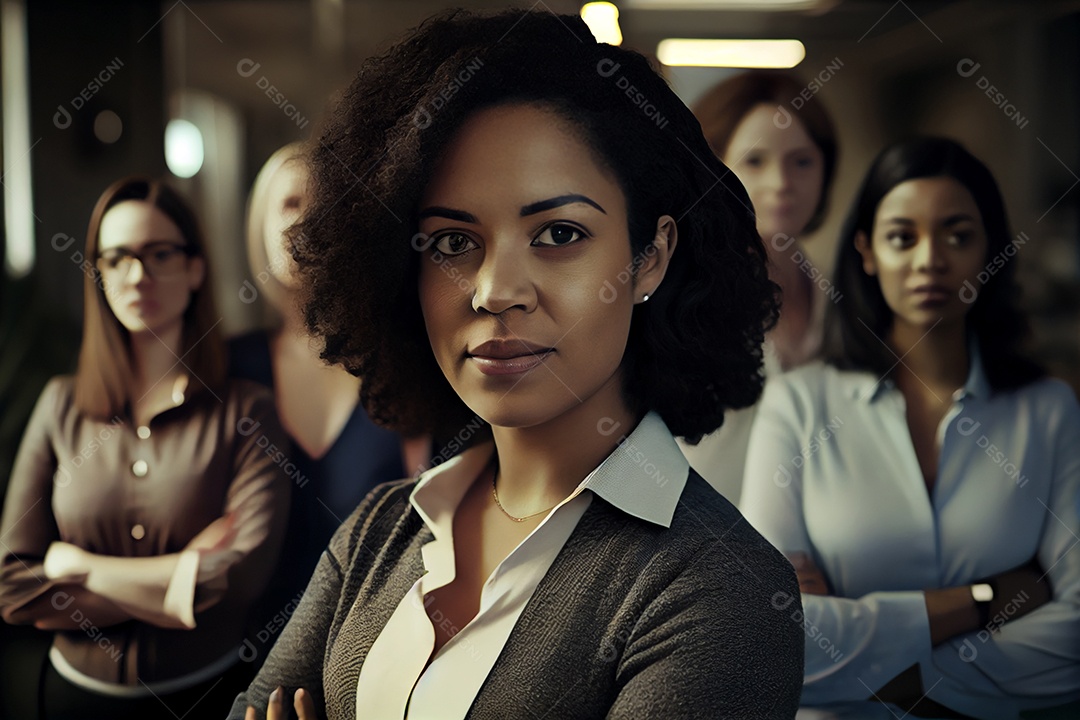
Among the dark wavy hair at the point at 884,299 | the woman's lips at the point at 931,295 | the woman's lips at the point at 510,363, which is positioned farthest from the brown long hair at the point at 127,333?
the woman's lips at the point at 931,295

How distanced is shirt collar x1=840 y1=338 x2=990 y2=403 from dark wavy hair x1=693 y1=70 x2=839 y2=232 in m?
0.29

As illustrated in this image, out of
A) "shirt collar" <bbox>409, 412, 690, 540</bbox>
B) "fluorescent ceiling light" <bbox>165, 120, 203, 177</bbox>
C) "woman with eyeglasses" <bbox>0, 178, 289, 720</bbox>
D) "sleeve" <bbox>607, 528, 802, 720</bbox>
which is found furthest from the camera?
"fluorescent ceiling light" <bbox>165, 120, 203, 177</bbox>

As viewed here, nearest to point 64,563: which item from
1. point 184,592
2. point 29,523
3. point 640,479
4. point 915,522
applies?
point 29,523

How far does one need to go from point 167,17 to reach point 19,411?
849 millimetres

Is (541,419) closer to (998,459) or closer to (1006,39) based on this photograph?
(998,459)

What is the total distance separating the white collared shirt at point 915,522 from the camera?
1.64 meters

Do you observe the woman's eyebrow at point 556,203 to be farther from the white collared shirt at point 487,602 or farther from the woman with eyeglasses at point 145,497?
the woman with eyeglasses at point 145,497

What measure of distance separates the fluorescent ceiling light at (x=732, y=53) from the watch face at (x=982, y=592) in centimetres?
102

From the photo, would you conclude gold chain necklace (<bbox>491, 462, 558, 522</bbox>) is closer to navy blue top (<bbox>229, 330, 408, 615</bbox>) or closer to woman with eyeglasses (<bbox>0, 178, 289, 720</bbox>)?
navy blue top (<bbox>229, 330, 408, 615</bbox>)

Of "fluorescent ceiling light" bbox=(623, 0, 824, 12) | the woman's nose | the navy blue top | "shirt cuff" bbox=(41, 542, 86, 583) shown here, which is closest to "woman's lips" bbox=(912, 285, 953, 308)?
"fluorescent ceiling light" bbox=(623, 0, 824, 12)

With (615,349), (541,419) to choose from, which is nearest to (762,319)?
(615,349)

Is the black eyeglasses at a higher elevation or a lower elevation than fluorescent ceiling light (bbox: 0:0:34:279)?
lower

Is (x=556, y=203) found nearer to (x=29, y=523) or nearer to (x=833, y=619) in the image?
(x=833, y=619)

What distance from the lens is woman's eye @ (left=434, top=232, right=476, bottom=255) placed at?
1.28m
